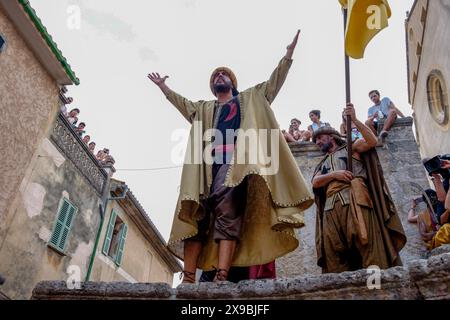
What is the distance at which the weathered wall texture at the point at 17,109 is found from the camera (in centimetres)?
777

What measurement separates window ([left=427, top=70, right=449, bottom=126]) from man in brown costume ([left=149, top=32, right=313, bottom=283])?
35.4ft

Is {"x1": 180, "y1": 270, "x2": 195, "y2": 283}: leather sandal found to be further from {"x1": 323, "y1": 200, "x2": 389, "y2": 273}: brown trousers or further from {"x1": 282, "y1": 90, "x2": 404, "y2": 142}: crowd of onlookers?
{"x1": 282, "y1": 90, "x2": 404, "y2": 142}: crowd of onlookers

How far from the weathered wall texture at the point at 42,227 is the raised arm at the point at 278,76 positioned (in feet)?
22.7

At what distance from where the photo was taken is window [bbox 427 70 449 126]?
40.8 feet

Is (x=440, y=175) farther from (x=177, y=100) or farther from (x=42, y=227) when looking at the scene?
(x=42, y=227)

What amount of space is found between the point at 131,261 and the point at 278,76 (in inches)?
565

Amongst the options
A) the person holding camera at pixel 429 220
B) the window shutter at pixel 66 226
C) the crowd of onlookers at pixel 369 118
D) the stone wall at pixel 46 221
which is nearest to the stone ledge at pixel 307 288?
the person holding camera at pixel 429 220

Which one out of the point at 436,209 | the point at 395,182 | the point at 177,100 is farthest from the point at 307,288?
the point at 395,182

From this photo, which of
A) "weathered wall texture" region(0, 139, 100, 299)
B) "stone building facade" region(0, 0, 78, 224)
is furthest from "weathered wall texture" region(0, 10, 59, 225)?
"weathered wall texture" region(0, 139, 100, 299)

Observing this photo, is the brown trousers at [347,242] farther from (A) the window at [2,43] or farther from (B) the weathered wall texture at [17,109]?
(A) the window at [2,43]

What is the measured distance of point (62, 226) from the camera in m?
11.5
